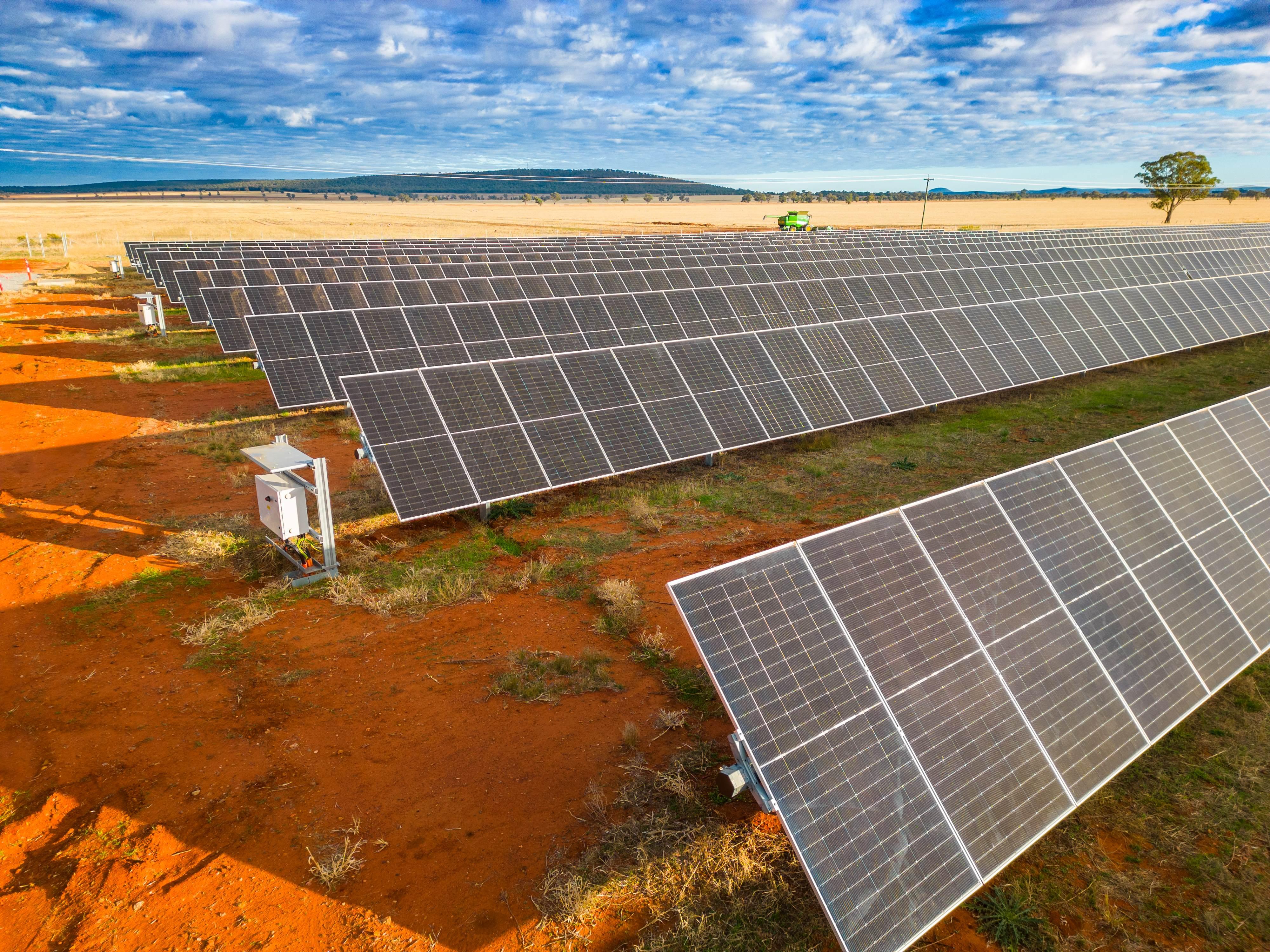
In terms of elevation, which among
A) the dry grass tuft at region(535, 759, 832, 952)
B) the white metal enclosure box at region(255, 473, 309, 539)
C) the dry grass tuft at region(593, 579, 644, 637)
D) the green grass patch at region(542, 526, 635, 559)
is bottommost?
the dry grass tuft at region(535, 759, 832, 952)

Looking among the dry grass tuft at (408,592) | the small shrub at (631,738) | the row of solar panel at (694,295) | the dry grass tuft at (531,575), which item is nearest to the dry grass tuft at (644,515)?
the dry grass tuft at (531,575)

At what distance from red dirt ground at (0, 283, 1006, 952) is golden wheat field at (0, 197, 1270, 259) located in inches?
2393

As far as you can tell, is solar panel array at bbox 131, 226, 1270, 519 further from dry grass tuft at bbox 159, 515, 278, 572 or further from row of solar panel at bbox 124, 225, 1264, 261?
row of solar panel at bbox 124, 225, 1264, 261

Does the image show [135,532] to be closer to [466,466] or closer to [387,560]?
[387,560]

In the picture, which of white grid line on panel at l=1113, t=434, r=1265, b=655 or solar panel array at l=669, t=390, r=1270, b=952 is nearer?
solar panel array at l=669, t=390, r=1270, b=952

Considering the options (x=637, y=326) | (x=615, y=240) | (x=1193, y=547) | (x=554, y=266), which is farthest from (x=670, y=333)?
(x=615, y=240)

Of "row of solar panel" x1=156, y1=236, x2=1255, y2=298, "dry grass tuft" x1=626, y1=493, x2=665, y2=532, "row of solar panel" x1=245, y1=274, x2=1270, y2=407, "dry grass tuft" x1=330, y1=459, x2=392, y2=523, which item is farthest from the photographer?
"row of solar panel" x1=156, y1=236, x2=1255, y2=298

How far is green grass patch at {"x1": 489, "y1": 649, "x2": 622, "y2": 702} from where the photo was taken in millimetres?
8094

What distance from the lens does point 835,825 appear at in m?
4.95

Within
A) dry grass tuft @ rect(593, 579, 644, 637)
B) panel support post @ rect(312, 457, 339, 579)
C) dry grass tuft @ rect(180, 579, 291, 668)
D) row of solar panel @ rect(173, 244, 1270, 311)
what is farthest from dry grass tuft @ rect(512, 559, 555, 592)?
row of solar panel @ rect(173, 244, 1270, 311)

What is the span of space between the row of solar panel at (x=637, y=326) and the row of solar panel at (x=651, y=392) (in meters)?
0.12

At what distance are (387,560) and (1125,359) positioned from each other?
966 inches

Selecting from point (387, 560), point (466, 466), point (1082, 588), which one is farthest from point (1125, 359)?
point (387, 560)

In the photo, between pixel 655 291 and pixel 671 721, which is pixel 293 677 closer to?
pixel 671 721
